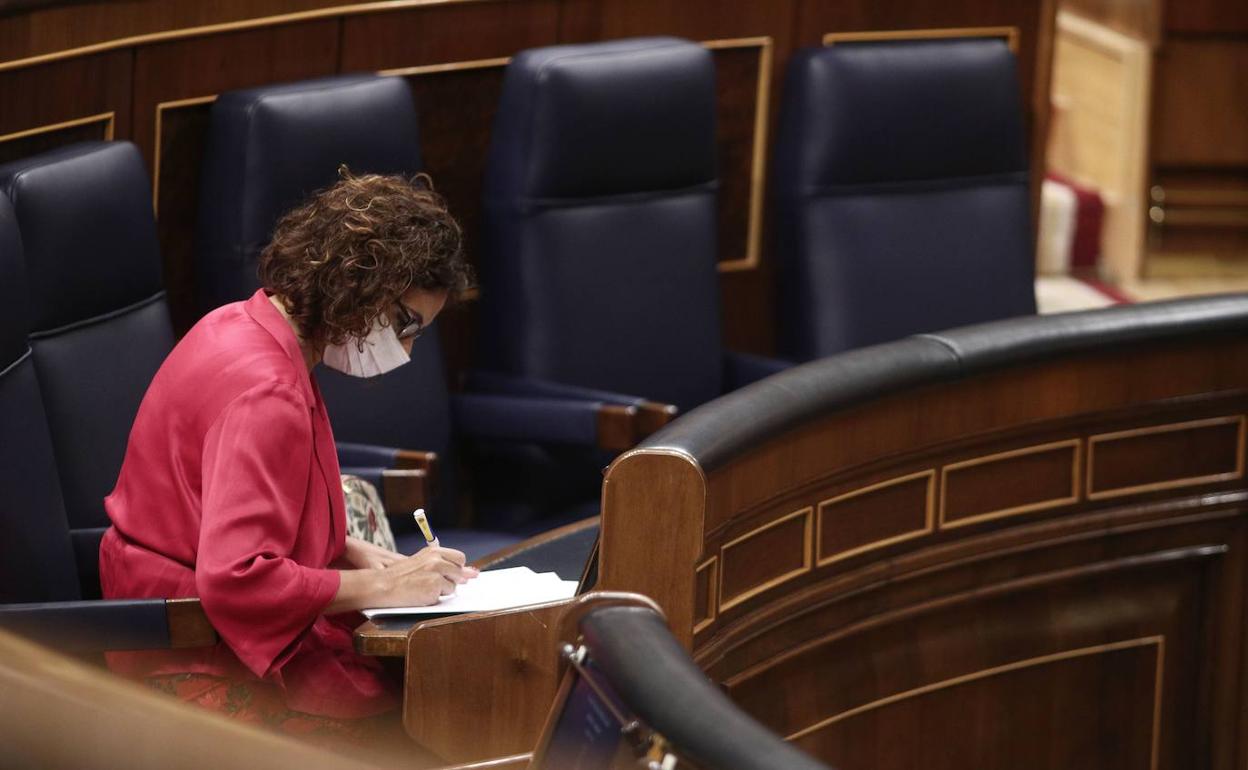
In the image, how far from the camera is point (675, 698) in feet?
2.60

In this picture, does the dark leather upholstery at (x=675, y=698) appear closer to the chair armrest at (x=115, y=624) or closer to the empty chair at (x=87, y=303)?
the chair armrest at (x=115, y=624)

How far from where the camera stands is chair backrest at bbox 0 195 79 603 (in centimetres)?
132

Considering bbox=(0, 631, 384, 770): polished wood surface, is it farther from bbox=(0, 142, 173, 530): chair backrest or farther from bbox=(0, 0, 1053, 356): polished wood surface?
bbox=(0, 0, 1053, 356): polished wood surface

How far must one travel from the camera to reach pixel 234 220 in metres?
1.73

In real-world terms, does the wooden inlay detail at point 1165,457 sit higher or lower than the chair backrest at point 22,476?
lower

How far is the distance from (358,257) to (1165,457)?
882 mm

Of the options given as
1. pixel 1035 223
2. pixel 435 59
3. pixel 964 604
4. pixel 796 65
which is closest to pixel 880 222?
pixel 796 65

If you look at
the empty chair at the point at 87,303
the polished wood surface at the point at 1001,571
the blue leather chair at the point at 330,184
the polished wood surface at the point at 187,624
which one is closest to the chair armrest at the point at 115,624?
the polished wood surface at the point at 187,624

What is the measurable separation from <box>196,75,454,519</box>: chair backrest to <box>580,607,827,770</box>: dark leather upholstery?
909 millimetres

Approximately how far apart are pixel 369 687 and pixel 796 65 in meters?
1.23

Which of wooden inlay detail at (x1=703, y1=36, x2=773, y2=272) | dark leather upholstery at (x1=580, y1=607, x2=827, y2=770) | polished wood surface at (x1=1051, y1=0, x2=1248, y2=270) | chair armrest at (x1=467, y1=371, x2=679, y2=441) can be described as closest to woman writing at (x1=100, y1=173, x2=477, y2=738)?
dark leather upholstery at (x1=580, y1=607, x2=827, y2=770)

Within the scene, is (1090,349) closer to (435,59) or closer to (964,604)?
(964,604)

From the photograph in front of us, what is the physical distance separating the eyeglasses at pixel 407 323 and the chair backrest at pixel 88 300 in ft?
1.13

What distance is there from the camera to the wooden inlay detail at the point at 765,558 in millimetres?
1312
